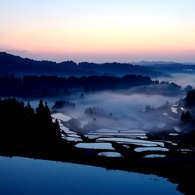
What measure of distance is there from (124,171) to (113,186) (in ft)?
19.5

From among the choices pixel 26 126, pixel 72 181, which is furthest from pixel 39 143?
pixel 72 181

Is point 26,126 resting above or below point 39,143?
above

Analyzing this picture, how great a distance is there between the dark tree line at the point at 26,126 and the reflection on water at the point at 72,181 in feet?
68.4

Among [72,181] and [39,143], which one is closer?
[72,181]

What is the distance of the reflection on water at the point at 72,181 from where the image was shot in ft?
82.4

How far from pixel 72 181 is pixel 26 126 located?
29.6 meters

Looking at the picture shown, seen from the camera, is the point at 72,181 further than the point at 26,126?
No

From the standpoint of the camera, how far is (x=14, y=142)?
51.8 metres

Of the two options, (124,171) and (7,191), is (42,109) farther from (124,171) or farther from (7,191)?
(7,191)

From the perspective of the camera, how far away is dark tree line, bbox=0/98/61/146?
53.3m

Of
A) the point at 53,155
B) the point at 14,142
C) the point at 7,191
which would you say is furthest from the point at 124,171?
the point at 14,142

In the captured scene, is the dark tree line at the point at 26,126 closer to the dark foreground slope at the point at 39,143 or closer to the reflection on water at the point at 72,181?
the dark foreground slope at the point at 39,143

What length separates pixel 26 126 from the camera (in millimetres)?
54562

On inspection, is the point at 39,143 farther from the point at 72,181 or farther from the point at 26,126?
the point at 72,181
